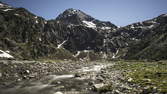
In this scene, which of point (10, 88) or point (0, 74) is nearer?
point (10, 88)

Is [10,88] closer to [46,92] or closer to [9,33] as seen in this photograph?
[46,92]

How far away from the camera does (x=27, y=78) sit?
150 ft

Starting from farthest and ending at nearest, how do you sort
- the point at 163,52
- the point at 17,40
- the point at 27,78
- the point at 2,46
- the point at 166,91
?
the point at 17,40 < the point at 163,52 < the point at 2,46 < the point at 27,78 < the point at 166,91

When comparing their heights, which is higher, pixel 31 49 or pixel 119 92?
pixel 31 49

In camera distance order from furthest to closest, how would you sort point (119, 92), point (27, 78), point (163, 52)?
point (163, 52)
point (27, 78)
point (119, 92)

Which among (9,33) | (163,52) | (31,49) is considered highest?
(9,33)

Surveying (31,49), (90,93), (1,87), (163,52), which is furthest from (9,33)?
(90,93)

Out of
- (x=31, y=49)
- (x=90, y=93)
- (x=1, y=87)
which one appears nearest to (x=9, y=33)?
(x=31, y=49)

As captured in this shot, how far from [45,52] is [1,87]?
6473 inches

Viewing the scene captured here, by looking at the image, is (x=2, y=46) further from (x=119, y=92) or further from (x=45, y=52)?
(x=119, y=92)

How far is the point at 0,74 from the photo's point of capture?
47531mm

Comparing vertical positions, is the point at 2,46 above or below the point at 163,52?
above

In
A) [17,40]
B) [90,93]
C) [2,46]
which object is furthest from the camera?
[17,40]

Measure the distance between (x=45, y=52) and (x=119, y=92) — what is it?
17643cm
